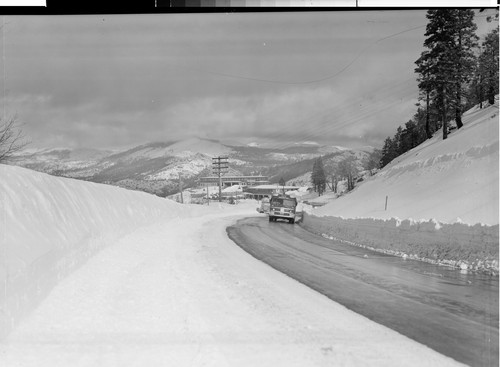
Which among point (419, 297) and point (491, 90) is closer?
point (491, 90)

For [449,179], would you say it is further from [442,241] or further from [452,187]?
[442,241]

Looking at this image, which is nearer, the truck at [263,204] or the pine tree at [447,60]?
the pine tree at [447,60]

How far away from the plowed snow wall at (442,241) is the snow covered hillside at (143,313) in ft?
3.65

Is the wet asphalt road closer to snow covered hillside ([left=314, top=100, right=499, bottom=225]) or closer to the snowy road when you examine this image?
the snowy road

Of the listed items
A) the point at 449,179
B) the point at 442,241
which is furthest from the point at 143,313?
the point at 442,241

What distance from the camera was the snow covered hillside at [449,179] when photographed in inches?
105

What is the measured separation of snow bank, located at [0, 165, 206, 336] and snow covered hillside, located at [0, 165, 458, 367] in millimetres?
12

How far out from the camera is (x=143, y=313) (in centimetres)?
287

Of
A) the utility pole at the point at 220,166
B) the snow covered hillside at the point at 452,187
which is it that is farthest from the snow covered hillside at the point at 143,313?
the snow covered hillside at the point at 452,187

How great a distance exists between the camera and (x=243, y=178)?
10.3ft

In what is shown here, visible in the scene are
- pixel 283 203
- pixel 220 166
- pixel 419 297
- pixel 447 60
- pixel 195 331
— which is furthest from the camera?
pixel 283 203

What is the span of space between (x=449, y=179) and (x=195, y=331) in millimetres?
2416

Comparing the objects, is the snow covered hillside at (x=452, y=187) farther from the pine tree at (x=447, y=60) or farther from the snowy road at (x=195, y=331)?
the snowy road at (x=195, y=331)

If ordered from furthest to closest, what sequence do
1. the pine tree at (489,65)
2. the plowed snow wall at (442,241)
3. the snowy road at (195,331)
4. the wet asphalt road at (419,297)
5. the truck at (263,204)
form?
the truck at (263,204) < the plowed snow wall at (442,241) < the pine tree at (489,65) < the wet asphalt road at (419,297) < the snowy road at (195,331)
